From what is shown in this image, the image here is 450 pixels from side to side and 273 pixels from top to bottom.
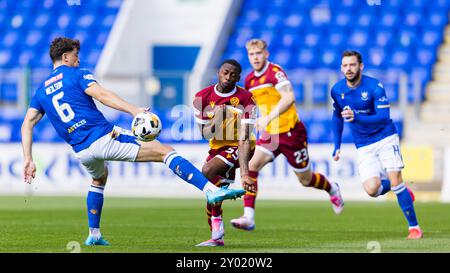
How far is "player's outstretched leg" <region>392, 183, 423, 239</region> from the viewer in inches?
462

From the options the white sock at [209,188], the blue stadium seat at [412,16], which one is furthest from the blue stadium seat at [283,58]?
the white sock at [209,188]

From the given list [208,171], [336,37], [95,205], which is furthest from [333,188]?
[336,37]

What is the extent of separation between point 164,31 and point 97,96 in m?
16.2

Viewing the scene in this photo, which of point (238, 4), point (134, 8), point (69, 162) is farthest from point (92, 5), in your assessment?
point (69, 162)

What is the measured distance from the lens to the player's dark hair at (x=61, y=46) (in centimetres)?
1023

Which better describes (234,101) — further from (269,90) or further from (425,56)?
(425,56)

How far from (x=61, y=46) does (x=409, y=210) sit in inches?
168

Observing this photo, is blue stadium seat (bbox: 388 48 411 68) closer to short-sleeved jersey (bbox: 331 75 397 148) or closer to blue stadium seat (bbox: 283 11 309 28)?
blue stadium seat (bbox: 283 11 309 28)

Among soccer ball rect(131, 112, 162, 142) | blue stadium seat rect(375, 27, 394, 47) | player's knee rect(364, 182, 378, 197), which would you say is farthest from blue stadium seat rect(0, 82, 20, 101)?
soccer ball rect(131, 112, 162, 142)

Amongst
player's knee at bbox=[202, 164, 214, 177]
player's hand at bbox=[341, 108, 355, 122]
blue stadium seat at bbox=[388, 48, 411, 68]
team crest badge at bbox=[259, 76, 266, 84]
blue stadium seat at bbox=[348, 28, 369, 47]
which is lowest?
player's knee at bbox=[202, 164, 214, 177]

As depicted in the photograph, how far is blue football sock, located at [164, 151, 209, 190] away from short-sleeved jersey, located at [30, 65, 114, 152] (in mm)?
721

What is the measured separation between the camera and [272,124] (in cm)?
1391

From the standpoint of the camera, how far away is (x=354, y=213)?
16.4 meters
